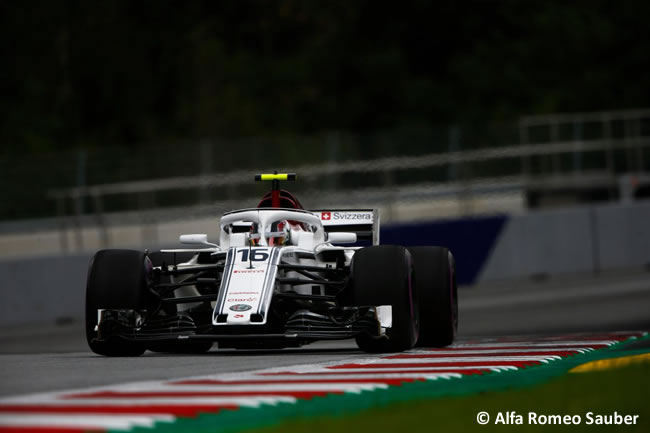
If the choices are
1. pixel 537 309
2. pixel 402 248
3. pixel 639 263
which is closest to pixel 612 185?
pixel 639 263

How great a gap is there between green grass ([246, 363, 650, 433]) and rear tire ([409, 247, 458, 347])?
3394 millimetres

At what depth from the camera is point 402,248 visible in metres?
10.5

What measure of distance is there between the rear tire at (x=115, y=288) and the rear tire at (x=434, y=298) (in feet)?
7.58

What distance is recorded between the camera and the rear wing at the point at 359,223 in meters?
12.9

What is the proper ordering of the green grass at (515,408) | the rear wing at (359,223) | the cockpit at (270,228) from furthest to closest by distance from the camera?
1. the rear wing at (359,223)
2. the cockpit at (270,228)
3. the green grass at (515,408)

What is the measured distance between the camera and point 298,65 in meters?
55.1

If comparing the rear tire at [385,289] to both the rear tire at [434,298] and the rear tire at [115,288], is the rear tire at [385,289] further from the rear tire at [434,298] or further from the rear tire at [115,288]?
the rear tire at [115,288]

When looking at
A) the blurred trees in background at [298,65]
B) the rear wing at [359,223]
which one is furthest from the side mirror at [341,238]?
the blurred trees in background at [298,65]

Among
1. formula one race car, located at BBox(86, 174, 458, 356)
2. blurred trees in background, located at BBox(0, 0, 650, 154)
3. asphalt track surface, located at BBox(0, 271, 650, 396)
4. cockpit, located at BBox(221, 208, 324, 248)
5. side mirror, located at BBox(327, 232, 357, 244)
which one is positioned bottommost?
asphalt track surface, located at BBox(0, 271, 650, 396)

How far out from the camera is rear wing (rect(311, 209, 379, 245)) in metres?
12.9

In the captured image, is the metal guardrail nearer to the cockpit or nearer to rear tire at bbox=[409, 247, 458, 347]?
the cockpit

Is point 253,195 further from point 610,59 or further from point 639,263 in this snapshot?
point 610,59

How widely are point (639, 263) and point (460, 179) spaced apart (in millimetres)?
6855

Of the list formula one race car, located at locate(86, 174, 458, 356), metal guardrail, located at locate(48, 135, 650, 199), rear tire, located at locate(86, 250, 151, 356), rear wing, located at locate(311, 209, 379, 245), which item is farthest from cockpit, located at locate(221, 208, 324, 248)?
metal guardrail, located at locate(48, 135, 650, 199)
